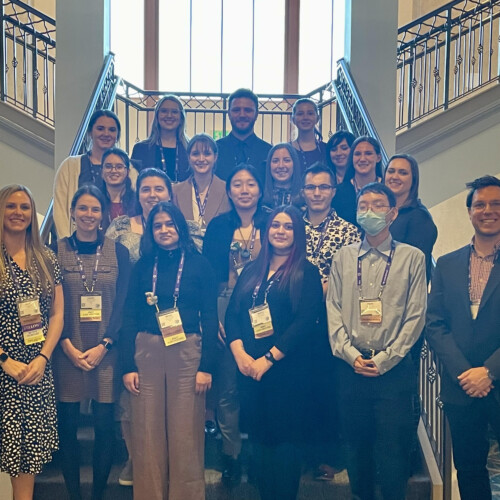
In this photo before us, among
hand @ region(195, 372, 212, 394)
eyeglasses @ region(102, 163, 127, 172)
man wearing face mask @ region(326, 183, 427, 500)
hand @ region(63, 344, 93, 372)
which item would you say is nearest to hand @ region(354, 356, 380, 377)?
man wearing face mask @ region(326, 183, 427, 500)

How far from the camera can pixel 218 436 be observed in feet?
12.8

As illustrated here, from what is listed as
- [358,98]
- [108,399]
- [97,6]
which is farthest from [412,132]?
[108,399]

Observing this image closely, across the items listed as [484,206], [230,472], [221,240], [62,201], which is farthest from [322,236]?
[62,201]

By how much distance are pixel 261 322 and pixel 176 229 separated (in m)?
0.64

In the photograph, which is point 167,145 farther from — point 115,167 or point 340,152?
point 340,152

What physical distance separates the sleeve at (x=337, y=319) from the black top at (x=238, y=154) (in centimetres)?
158

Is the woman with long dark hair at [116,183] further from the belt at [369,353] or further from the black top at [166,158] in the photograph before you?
the belt at [369,353]

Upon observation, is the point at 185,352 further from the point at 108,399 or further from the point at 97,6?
the point at 97,6

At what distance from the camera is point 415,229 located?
3.70 m

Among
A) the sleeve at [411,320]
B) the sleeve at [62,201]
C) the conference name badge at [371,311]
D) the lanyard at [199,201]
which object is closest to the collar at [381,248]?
the sleeve at [411,320]

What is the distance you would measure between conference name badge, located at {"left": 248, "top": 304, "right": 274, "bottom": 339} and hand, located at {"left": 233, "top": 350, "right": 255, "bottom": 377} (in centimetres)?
11

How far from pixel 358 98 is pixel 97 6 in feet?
8.70

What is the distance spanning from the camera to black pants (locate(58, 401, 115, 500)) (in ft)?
11.3

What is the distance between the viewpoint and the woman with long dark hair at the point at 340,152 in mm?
4676
